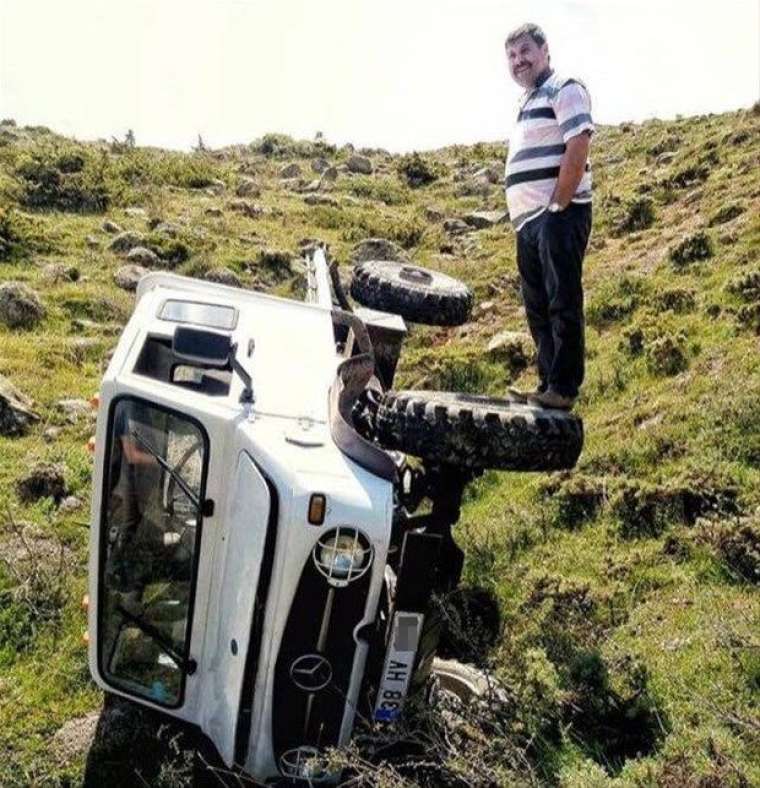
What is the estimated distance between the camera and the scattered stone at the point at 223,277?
13.0 m

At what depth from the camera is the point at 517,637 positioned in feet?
16.3

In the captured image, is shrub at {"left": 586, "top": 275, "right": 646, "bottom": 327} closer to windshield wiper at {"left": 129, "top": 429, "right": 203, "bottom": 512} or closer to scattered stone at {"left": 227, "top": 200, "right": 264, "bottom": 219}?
windshield wiper at {"left": 129, "top": 429, "right": 203, "bottom": 512}

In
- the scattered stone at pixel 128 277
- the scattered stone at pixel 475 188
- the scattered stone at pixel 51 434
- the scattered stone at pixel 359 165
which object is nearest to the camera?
the scattered stone at pixel 51 434

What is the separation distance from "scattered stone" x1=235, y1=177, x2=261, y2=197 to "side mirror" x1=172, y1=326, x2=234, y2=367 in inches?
692

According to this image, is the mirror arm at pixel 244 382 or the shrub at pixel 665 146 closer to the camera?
the mirror arm at pixel 244 382

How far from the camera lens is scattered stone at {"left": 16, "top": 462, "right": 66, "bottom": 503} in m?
7.17

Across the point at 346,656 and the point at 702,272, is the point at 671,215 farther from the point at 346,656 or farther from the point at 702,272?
the point at 346,656

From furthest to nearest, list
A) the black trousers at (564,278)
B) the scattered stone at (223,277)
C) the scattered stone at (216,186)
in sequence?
the scattered stone at (216,186) → the scattered stone at (223,277) → the black trousers at (564,278)

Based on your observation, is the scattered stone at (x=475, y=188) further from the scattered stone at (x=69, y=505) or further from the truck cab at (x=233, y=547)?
the truck cab at (x=233, y=547)

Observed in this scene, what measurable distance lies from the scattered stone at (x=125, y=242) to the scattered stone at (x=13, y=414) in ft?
20.4

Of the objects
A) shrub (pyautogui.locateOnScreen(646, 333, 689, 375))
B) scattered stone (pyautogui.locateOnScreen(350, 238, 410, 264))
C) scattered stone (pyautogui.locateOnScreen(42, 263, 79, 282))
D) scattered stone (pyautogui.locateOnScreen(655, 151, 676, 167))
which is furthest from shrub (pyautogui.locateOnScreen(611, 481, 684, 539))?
scattered stone (pyautogui.locateOnScreen(655, 151, 676, 167))

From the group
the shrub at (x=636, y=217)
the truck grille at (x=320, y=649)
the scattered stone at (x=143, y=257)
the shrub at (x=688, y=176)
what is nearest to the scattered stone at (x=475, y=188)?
the shrub at (x=688, y=176)

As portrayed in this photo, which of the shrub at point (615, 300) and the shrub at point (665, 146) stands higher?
the shrub at point (665, 146)

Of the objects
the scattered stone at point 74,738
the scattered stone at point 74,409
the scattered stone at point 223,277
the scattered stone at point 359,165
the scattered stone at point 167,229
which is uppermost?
the scattered stone at point 359,165
